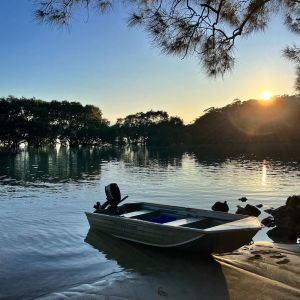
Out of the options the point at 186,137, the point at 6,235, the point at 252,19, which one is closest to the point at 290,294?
the point at 252,19

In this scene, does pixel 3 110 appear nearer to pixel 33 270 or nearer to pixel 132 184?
pixel 132 184

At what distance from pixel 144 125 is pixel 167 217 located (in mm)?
141747

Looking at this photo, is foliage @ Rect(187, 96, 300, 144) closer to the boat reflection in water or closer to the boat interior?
the boat interior

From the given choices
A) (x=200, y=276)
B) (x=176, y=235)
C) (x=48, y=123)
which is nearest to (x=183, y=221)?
(x=176, y=235)

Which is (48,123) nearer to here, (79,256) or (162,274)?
(79,256)

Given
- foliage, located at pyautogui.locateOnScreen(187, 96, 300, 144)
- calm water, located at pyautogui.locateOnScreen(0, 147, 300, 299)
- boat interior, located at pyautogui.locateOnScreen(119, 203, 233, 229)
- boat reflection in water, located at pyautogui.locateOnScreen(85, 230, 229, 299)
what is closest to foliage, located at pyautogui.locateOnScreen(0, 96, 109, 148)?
foliage, located at pyautogui.locateOnScreen(187, 96, 300, 144)

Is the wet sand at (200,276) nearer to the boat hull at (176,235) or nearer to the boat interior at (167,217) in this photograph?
the boat hull at (176,235)

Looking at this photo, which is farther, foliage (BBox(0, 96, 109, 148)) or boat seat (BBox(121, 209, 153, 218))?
foliage (BBox(0, 96, 109, 148))

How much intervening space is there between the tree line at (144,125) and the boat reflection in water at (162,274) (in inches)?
3715

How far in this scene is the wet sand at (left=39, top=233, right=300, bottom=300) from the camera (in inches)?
343

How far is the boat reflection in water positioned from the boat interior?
2.98 feet

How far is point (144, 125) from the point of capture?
154875mm

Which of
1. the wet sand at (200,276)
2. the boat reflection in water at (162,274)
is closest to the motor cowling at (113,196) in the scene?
the boat reflection in water at (162,274)

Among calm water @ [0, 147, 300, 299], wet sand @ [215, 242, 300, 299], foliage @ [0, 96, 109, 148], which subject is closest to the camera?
wet sand @ [215, 242, 300, 299]
